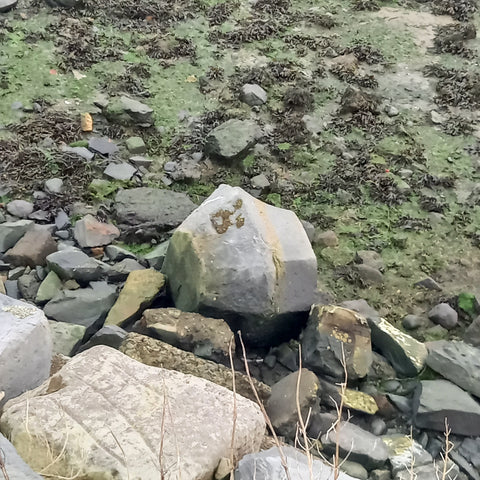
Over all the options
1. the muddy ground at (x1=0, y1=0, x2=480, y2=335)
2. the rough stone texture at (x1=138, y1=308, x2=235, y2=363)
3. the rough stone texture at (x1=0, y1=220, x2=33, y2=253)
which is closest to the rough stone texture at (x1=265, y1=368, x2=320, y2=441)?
the rough stone texture at (x1=138, y1=308, x2=235, y2=363)

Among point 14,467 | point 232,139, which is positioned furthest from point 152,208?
point 14,467

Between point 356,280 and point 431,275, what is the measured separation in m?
0.60

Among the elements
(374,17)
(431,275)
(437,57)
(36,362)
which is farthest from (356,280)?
(374,17)

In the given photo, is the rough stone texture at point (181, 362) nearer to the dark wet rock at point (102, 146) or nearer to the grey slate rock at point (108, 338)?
the grey slate rock at point (108, 338)

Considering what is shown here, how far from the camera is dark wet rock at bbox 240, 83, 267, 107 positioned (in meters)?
6.07

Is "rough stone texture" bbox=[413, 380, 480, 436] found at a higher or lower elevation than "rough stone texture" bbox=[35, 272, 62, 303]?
lower

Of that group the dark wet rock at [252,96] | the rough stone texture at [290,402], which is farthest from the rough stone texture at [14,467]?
the dark wet rock at [252,96]

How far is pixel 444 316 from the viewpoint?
159 inches

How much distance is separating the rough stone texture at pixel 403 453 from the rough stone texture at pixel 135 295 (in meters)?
1.56

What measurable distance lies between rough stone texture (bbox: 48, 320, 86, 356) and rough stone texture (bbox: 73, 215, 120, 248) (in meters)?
0.92

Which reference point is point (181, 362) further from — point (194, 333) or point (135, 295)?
point (135, 295)

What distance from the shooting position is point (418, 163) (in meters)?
5.54

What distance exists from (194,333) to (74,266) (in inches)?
40.8

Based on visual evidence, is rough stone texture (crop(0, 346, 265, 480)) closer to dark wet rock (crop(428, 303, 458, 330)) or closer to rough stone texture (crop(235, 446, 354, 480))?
rough stone texture (crop(235, 446, 354, 480))
